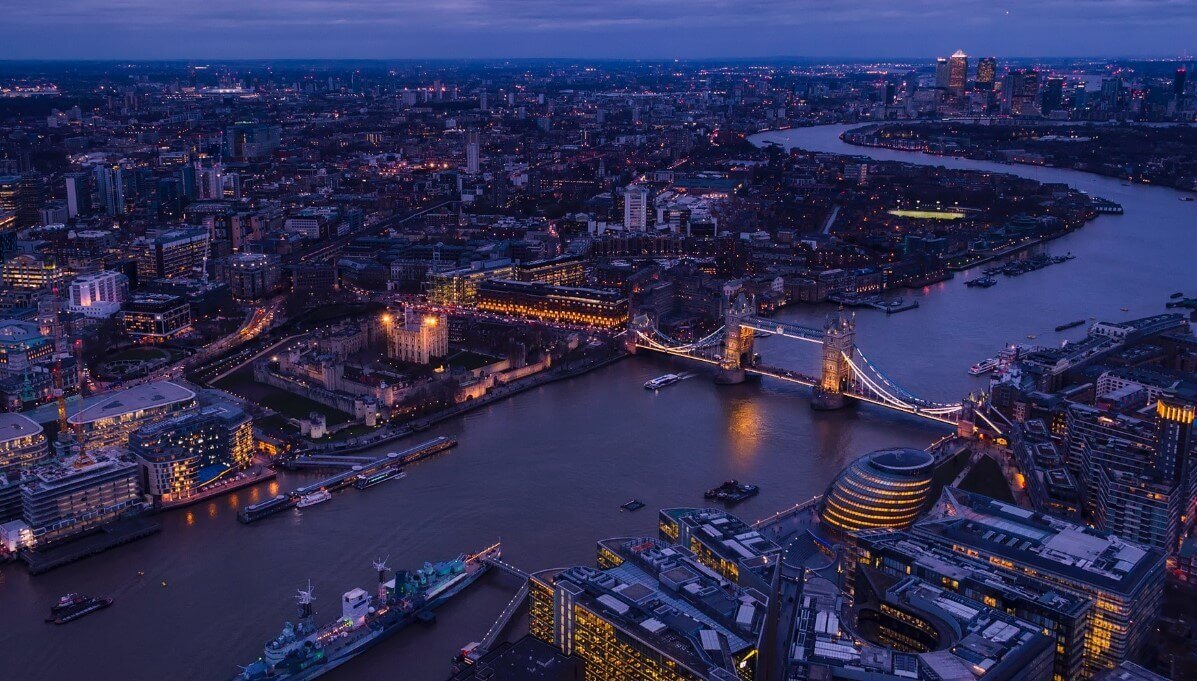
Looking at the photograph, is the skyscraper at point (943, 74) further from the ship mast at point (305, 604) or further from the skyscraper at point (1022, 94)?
the ship mast at point (305, 604)

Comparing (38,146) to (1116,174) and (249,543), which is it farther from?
(1116,174)

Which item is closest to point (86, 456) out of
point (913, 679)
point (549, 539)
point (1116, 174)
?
point (549, 539)

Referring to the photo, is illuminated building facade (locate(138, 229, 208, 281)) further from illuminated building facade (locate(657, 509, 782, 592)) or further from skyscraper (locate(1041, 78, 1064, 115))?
skyscraper (locate(1041, 78, 1064, 115))

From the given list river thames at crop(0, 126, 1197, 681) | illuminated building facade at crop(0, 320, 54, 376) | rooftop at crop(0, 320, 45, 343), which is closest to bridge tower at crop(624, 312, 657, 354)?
river thames at crop(0, 126, 1197, 681)

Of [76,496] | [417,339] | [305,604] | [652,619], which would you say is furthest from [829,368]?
[76,496]

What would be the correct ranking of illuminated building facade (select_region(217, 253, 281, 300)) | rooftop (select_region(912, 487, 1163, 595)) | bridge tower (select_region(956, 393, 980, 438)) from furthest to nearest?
illuminated building facade (select_region(217, 253, 281, 300)), bridge tower (select_region(956, 393, 980, 438)), rooftop (select_region(912, 487, 1163, 595))

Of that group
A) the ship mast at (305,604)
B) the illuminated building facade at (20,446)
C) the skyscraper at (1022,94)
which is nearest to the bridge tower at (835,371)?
the ship mast at (305,604)
